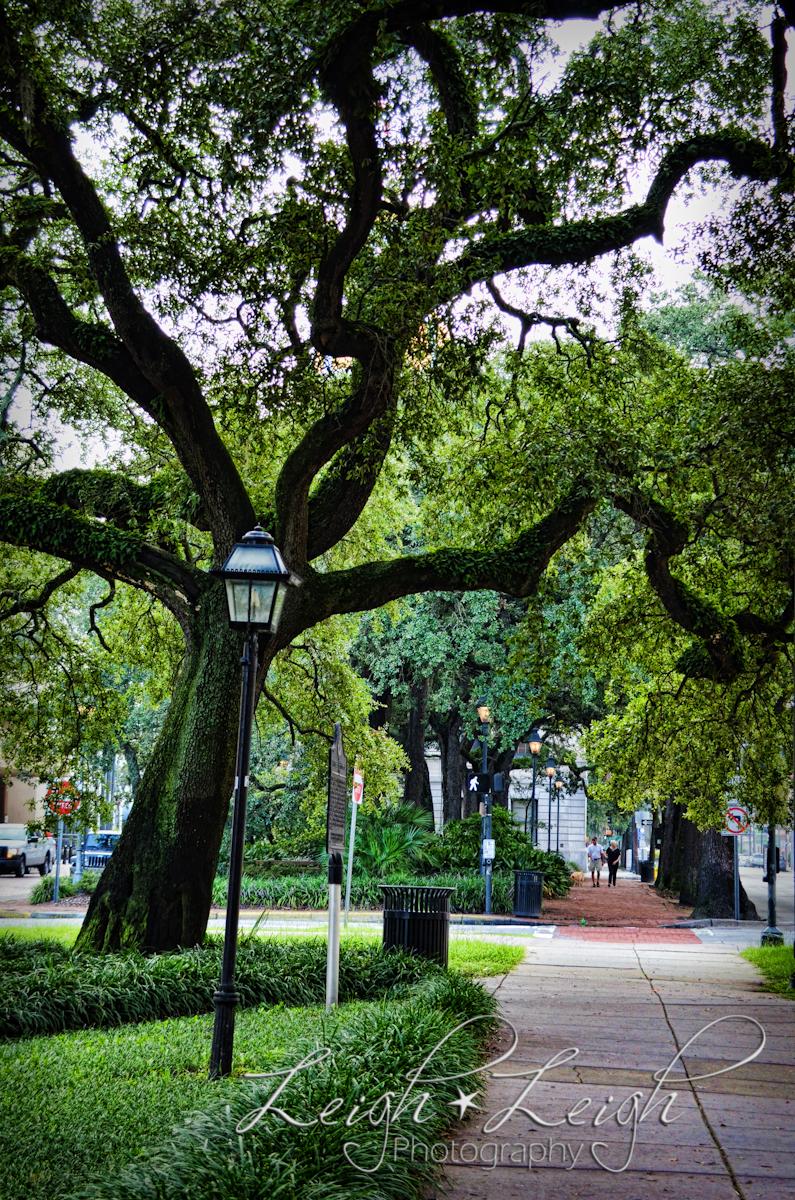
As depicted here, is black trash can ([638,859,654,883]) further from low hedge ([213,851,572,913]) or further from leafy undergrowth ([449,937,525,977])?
leafy undergrowth ([449,937,525,977])

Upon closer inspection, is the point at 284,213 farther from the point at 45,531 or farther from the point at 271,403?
the point at 45,531

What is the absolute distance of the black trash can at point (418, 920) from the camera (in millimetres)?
10633

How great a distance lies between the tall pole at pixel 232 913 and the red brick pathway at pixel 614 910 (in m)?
17.0

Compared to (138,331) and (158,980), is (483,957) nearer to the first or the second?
(158,980)

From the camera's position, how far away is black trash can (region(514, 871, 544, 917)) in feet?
73.6

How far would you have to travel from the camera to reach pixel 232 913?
6.87 metres

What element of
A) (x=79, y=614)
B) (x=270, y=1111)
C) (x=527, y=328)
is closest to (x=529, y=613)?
(x=527, y=328)

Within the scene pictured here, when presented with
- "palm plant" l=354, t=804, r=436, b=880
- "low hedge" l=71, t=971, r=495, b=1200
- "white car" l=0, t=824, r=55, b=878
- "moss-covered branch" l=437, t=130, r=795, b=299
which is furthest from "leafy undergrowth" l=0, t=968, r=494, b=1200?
"white car" l=0, t=824, r=55, b=878

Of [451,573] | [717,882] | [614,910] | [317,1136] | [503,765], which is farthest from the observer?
[503,765]

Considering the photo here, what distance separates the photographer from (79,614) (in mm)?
32344

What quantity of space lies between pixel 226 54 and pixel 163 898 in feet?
27.0

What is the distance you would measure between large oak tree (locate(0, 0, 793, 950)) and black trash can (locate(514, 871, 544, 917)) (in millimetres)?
11806

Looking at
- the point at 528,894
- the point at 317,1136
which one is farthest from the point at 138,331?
the point at 528,894

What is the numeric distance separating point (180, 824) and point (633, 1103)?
19.1 ft
